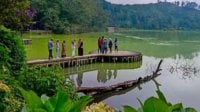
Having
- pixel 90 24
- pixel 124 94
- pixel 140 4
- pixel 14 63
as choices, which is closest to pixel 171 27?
pixel 140 4

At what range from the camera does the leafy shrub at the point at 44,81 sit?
7.81 m

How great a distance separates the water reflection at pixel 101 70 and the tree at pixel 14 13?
14.3 feet

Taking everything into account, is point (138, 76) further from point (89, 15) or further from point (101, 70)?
point (89, 15)

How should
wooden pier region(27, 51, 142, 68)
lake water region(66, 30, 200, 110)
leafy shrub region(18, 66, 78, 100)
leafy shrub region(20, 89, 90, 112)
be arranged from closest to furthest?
1. leafy shrub region(20, 89, 90, 112)
2. leafy shrub region(18, 66, 78, 100)
3. lake water region(66, 30, 200, 110)
4. wooden pier region(27, 51, 142, 68)

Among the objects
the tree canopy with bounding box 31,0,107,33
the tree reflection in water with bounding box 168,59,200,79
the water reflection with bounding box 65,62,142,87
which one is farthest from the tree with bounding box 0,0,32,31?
the tree canopy with bounding box 31,0,107,33

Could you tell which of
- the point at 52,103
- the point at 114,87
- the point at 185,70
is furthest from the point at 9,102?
the point at 185,70

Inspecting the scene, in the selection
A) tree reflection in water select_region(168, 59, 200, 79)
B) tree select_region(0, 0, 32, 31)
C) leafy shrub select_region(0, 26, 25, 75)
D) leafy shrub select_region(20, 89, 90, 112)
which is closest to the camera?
leafy shrub select_region(20, 89, 90, 112)

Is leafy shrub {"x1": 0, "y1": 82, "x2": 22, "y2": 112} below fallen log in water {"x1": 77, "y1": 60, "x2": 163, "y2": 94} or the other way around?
the other way around

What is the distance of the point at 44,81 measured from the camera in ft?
25.6

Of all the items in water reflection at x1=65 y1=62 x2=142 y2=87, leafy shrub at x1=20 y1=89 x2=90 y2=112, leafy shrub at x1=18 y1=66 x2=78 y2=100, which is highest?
leafy shrub at x1=20 y1=89 x2=90 y2=112

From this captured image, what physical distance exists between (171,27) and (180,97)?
387ft

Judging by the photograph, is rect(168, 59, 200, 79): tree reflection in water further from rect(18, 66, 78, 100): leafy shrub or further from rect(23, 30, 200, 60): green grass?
rect(18, 66, 78, 100): leafy shrub

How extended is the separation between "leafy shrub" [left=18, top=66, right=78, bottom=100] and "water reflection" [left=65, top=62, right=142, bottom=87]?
10355 millimetres

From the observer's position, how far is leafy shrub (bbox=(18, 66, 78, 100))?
7.81 metres
